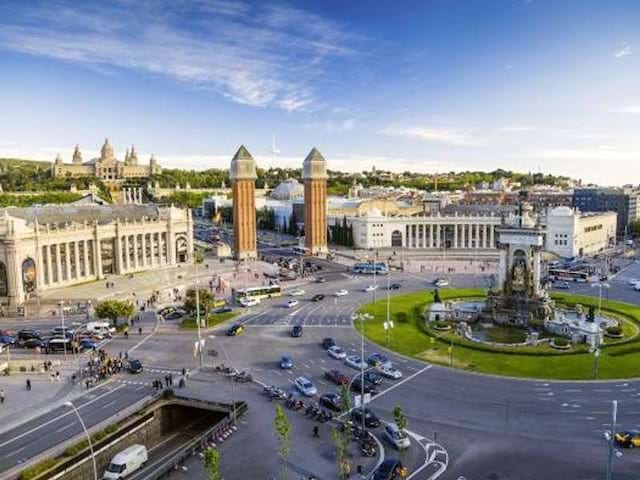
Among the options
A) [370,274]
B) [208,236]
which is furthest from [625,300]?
[208,236]

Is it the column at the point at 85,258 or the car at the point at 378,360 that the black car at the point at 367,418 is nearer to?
the car at the point at 378,360

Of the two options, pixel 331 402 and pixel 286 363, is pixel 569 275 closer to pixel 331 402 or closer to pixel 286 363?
pixel 286 363

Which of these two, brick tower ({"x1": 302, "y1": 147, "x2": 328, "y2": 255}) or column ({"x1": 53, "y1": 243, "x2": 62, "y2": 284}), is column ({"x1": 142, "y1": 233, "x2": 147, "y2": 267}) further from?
brick tower ({"x1": 302, "y1": 147, "x2": 328, "y2": 255})

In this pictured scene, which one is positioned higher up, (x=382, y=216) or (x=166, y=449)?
(x=382, y=216)

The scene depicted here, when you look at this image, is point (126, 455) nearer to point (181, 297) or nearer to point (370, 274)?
point (181, 297)

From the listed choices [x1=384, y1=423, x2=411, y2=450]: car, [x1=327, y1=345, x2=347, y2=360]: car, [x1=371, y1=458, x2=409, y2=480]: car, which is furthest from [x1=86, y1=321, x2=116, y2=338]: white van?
Result: [x1=371, y1=458, x2=409, y2=480]: car

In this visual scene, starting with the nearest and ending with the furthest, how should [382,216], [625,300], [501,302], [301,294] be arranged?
[501,302]
[625,300]
[301,294]
[382,216]

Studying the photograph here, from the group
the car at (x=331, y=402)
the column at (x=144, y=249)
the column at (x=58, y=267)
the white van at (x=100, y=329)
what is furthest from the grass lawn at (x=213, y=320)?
the column at (x=144, y=249)
